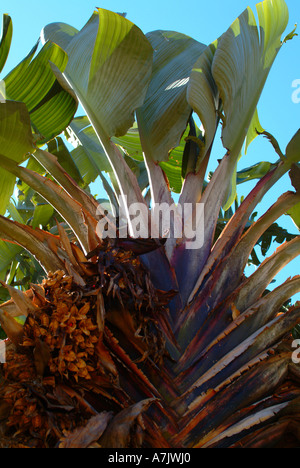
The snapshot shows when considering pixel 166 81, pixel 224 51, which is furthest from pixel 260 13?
pixel 166 81

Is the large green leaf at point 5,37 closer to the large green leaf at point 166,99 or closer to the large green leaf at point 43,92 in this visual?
the large green leaf at point 43,92

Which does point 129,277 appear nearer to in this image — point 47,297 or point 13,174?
point 47,297

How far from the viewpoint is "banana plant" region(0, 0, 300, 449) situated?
5.08ft

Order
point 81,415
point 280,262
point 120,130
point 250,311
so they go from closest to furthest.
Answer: point 81,415 < point 250,311 < point 280,262 < point 120,130

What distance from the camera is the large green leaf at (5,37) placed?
2.39 m

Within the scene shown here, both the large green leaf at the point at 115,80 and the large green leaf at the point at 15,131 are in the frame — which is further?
the large green leaf at the point at 115,80

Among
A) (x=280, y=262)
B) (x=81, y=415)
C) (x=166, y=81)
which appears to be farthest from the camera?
(x=166, y=81)

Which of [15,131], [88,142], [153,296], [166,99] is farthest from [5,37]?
[153,296]

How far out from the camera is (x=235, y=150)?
95.5 inches

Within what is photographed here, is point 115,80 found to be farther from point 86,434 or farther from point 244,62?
point 86,434

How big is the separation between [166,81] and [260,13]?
0.65m

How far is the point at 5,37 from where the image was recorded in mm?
2393

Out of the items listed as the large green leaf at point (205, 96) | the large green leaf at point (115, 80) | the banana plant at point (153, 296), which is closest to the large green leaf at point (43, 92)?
the banana plant at point (153, 296)
